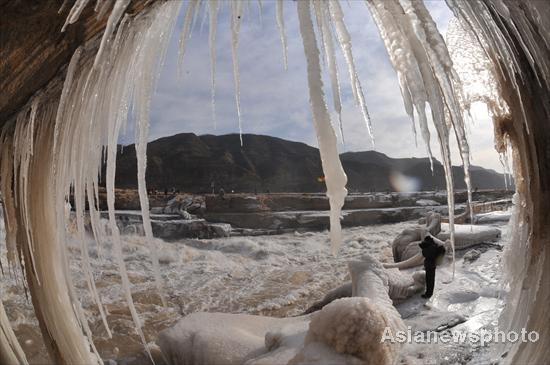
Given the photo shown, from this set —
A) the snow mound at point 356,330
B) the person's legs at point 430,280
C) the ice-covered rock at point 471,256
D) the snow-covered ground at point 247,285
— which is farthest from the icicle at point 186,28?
the ice-covered rock at point 471,256

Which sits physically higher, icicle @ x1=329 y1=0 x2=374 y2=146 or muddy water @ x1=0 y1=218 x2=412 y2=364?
icicle @ x1=329 y1=0 x2=374 y2=146

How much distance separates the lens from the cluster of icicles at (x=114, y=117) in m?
0.57

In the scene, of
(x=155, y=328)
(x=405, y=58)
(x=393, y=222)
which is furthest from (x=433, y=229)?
(x=393, y=222)

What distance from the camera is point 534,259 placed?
777 millimetres

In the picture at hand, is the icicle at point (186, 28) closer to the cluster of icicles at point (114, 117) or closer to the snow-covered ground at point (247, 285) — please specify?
the cluster of icicles at point (114, 117)

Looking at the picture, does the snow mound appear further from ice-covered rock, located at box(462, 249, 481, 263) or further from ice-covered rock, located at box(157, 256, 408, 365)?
ice-covered rock, located at box(462, 249, 481, 263)

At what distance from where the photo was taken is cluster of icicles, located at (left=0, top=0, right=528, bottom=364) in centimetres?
57

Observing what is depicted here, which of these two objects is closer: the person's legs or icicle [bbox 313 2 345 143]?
icicle [bbox 313 2 345 143]

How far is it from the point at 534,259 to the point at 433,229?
453 cm

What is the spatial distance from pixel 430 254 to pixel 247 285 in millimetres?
4296

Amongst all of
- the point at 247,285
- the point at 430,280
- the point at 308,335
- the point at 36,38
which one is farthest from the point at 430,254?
the point at 247,285

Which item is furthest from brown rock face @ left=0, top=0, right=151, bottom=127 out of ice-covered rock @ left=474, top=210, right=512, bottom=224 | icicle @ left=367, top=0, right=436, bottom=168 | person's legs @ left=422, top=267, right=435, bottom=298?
ice-covered rock @ left=474, top=210, right=512, bottom=224

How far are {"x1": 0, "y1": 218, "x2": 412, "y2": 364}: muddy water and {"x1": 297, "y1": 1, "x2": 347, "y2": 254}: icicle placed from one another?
3023mm

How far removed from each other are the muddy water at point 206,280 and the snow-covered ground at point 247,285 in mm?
17
